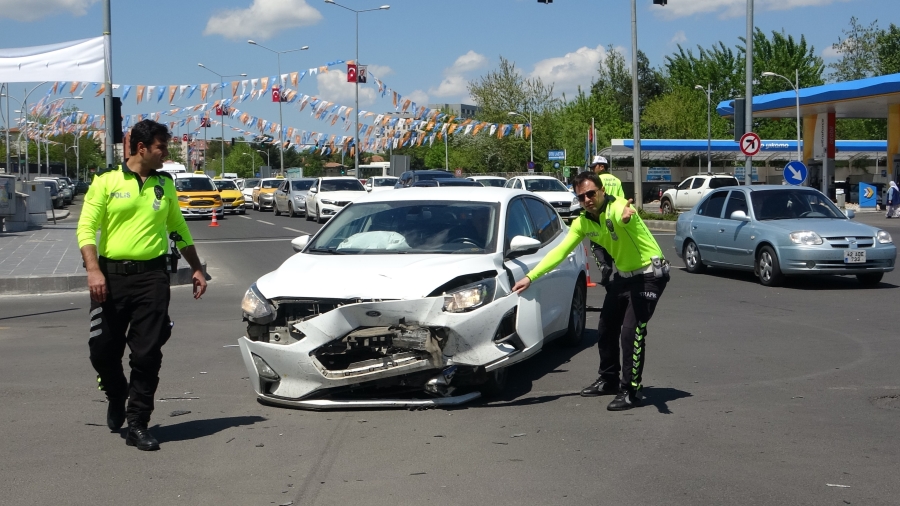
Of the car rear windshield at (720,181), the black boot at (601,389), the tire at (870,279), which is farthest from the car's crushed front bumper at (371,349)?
the car rear windshield at (720,181)

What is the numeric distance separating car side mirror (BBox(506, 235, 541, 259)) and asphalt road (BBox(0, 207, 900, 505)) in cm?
97

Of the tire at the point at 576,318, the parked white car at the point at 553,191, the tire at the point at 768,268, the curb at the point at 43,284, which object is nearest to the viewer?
the tire at the point at 576,318

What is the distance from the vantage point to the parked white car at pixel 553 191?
101 ft

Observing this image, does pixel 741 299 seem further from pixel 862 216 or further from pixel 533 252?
pixel 862 216

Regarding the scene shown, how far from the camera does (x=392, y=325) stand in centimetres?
621

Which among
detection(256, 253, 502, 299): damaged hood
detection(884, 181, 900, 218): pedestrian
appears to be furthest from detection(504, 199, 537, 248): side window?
detection(884, 181, 900, 218): pedestrian

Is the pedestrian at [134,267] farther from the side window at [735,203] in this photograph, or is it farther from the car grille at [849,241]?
the side window at [735,203]

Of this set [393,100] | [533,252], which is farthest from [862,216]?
[533,252]

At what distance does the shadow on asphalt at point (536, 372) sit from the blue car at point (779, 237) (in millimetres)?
4775

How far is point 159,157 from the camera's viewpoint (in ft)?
18.4

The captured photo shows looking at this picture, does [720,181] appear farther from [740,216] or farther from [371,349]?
[371,349]

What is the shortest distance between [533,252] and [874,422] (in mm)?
2707

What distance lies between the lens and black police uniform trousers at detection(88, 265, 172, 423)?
544 centimetres

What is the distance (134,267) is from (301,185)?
113 feet
